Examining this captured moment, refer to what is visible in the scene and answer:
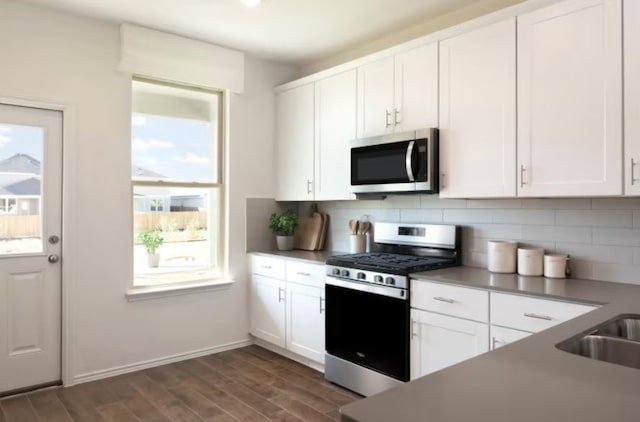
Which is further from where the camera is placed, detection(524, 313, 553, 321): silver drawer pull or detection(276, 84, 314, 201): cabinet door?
detection(276, 84, 314, 201): cabinet door

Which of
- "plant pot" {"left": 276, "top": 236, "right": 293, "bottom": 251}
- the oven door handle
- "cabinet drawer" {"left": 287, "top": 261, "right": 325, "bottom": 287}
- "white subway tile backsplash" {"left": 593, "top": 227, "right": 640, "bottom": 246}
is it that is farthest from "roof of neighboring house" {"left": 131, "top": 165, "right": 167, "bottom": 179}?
"white subway tile backsplash" {"left": 593, "top": 227, "right": 640, "bottom": 246}

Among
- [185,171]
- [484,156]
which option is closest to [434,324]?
[484,156]

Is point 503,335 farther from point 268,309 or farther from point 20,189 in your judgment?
point 20,189

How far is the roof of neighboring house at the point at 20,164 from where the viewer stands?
3.07 m

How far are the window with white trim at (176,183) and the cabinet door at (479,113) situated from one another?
2.08 meters

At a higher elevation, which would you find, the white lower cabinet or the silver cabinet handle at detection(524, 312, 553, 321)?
the silver cabinet handle at detection(524, 312, 553, 321)

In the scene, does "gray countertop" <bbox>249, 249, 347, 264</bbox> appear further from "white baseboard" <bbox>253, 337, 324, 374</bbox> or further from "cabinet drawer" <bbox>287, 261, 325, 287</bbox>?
"white baseboard" <bbox>253, 337, 324, 374</bbox>

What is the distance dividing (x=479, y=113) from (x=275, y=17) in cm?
161

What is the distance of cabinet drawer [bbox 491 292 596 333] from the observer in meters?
2.12

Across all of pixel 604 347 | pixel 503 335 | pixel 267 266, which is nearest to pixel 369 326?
pixel 503 335

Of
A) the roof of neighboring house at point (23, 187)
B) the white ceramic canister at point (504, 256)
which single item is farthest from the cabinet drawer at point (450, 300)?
the roof of neighboring house at point (23, 187)

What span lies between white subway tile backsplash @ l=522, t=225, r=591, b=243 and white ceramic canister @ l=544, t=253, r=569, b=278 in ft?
0.45

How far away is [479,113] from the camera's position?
273 cm

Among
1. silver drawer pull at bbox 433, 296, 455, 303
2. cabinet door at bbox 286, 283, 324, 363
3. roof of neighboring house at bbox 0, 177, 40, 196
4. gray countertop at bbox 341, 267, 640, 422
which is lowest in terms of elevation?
cabinet door at bbox 286, 283, 324, 363
